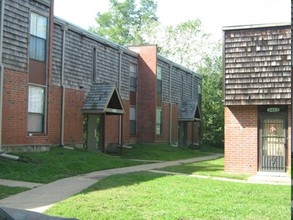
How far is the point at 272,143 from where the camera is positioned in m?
15.8

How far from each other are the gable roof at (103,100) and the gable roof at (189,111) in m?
13.7

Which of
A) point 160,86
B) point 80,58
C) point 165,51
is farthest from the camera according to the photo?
point 165,51

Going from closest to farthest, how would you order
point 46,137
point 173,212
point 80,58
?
point 173,212
point 46,137
point 80,58

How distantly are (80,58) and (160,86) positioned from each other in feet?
38.5

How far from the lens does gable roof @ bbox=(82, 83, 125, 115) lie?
2220 cm

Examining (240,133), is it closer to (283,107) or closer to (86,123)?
(283,107)

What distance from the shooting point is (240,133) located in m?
16.1

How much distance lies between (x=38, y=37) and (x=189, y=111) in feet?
67.7

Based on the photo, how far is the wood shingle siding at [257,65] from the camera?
50.2 feet

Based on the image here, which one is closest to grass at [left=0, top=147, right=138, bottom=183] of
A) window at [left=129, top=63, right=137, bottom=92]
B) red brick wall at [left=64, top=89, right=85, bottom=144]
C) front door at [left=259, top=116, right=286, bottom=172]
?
red brick wall at [left=64, top=89, right=85, bottom=144]

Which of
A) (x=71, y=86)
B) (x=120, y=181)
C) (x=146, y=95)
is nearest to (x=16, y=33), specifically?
(x=71, y=86)

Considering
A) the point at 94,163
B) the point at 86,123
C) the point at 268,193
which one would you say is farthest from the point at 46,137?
the point at 268,193

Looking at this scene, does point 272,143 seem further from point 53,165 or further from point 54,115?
point 54,115

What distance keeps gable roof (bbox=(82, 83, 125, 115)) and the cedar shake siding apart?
761 cm
